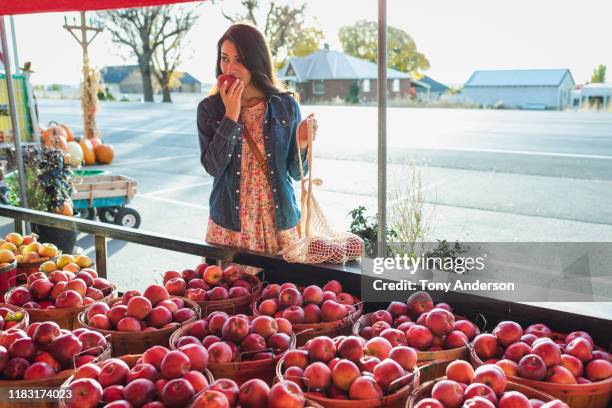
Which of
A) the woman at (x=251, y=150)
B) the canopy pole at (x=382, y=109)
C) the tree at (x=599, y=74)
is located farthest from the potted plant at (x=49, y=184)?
the tree at (x=599, y=74)

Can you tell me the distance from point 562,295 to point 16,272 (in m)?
3.04

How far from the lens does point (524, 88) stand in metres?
47.8

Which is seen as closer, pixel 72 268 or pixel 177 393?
pixel 177 393

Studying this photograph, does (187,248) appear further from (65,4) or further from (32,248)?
(65,4)

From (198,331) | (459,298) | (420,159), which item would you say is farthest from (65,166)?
(420,159)

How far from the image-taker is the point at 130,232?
3.33 metres

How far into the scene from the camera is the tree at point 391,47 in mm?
52344

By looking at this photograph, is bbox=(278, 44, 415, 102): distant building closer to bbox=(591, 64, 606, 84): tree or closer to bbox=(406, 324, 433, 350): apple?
bbox=(591, 64, 606, 84): tree

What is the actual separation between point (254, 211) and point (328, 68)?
5131cm

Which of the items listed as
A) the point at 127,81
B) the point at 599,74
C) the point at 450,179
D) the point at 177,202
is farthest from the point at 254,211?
the point at 127,81

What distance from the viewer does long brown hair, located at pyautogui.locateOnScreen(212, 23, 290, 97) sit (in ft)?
10.2

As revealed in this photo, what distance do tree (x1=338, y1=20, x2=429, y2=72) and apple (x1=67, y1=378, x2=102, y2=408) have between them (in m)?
50.3

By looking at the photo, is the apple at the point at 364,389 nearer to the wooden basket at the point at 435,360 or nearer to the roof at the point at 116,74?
the wooden basket at the point at 435,360

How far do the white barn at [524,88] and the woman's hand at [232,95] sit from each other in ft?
140
